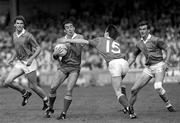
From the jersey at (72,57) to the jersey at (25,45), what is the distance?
1.25 meters


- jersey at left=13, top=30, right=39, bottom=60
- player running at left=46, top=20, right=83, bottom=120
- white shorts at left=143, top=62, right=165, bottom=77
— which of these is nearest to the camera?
player running at left=46, top=20, right=83, bottom=120

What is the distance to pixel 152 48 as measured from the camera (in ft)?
39.2

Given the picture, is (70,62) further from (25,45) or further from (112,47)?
(25,45)

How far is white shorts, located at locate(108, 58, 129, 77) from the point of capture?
11.1 metres

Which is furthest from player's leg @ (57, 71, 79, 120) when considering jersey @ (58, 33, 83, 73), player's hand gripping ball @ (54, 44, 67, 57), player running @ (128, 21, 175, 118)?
player running @ (128, 21, 175, 118)

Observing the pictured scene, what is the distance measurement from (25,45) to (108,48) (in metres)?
2.31

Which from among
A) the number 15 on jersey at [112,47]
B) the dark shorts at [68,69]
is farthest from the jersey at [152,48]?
the dark shorts at [68,69]

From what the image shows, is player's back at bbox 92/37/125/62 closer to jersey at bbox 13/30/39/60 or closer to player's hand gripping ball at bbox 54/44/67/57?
player's hand gripping ball at bbox 54/44/67/57

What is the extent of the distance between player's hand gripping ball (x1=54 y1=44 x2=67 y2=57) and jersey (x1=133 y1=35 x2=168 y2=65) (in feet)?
5.53

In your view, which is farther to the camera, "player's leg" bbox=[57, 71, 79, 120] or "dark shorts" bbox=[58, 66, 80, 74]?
"dark shorts" bbox=[58, 66, 80, 74]

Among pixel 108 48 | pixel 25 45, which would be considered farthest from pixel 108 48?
pixel 25 45

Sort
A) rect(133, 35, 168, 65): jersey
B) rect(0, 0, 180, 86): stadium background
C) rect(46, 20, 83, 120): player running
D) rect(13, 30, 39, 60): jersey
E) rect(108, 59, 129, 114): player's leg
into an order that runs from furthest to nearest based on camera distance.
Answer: rect(0, 0, 180, 86): stadium background < rect(13, 30, 39, 60): jersey < rect(133, 35, 168, 65): jersey < rect(46, 20, 83, 120): player running < rect(108, 59, 129, 114): player's leg

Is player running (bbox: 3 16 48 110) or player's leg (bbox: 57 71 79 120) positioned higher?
player running (bbox: 3 16 48 110)

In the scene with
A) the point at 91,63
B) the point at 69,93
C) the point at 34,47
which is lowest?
the point at 69,93
